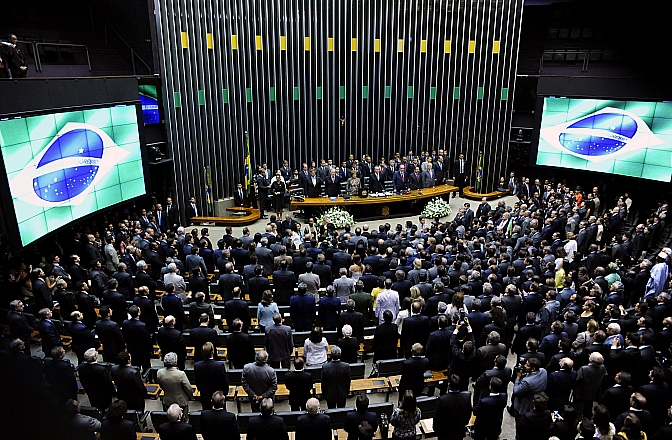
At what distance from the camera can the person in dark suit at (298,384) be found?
5.83m

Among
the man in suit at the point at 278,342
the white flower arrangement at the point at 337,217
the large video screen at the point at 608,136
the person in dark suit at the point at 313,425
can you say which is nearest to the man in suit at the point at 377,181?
the white flower arrangement at the point at 337,217

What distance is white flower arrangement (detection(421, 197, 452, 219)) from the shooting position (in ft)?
52.6

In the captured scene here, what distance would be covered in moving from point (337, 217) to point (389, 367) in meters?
8.40

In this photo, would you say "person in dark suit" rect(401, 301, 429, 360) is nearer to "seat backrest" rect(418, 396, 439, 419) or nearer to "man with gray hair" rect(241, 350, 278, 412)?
"seat backrest" rect(418, 396, 439, 419)

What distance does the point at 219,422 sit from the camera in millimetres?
5020

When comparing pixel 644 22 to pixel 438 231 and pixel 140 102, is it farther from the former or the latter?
pixel 140 102

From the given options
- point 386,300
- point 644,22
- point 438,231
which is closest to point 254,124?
point 438,231

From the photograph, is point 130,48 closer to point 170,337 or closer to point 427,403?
point 170,337

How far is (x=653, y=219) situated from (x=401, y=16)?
1084 cm

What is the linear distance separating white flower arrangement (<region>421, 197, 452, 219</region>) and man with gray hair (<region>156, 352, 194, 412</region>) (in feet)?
37.8

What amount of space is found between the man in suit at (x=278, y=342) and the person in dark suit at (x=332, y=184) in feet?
30.7

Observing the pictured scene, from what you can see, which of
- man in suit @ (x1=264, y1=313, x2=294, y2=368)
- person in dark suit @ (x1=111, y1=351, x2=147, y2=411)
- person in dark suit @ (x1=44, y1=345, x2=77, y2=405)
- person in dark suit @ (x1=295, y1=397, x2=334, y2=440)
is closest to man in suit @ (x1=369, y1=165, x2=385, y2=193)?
man in suit @ (x1=264, y1=313, x2=294, y2=368)

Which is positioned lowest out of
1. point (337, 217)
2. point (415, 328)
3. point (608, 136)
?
point (337, 217)

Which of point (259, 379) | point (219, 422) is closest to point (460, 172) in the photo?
point (259, 379)
